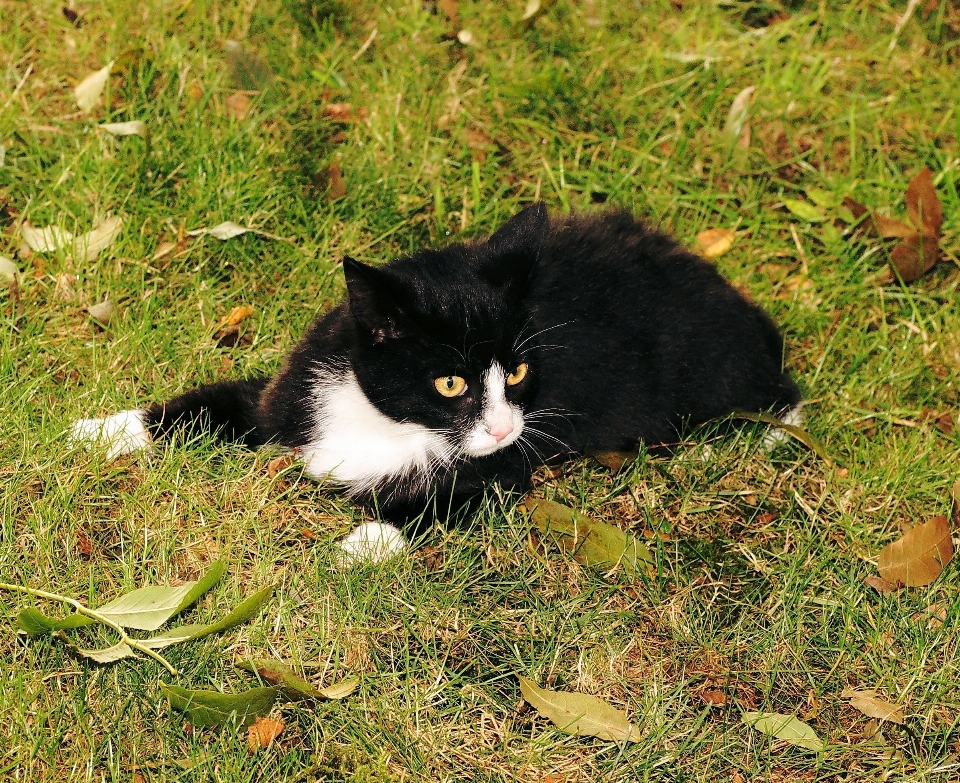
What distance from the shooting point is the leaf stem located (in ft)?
8.71

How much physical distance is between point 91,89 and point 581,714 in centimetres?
299

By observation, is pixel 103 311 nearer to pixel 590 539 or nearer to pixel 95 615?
pixel 95 615

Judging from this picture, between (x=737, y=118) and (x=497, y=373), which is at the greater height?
(x=737, y=118)

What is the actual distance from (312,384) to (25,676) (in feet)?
3.63

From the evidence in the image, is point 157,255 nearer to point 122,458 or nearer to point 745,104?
point 122,458

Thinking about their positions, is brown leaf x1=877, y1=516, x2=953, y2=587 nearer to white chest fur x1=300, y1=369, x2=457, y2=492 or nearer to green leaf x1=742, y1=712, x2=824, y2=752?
green leaf x1=742, y1=712, x2=824, y2=752

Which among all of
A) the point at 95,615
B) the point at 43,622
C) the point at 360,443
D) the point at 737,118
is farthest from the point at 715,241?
the point at 43,622

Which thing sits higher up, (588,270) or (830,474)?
(588,270)

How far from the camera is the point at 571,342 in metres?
3.17

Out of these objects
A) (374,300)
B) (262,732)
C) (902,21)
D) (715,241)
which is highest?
(902,21)

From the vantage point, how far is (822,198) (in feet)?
14.0

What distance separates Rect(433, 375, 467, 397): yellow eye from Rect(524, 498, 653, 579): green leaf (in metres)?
0.53

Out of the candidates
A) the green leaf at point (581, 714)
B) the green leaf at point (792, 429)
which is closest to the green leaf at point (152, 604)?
the green leaf at point (581, 714)

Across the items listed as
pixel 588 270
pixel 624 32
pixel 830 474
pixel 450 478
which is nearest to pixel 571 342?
pixel 588 270
